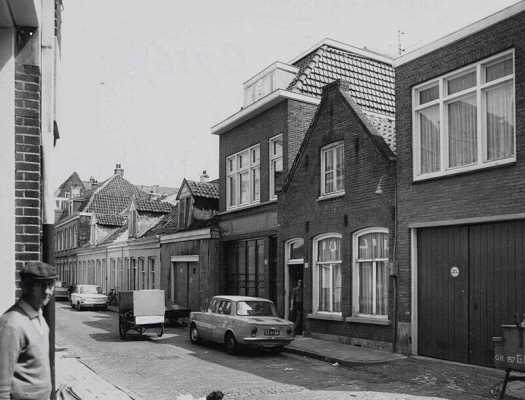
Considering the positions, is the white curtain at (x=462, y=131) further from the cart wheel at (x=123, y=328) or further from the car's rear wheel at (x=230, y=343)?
the cart wheel at (x=123, y=328)

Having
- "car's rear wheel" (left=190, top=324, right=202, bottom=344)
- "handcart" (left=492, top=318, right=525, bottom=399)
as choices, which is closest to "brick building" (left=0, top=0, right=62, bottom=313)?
"handcart" (left=492, top=318, right=525, bottom=399)

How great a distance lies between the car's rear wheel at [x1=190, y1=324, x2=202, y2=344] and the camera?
17014mm

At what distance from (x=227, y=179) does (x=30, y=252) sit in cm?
1963

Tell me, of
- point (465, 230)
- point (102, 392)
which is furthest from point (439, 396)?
point (102, 392)

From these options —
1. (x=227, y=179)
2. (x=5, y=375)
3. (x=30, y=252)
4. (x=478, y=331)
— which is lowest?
(x=478, y=331)

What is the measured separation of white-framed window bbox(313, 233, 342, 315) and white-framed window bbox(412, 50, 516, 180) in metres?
4.19

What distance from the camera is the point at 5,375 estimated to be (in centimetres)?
338

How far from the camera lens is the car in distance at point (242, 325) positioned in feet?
47.6

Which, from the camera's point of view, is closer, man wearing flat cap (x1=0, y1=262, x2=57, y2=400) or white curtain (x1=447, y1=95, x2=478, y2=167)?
man wearing flat cap (x1=0, y1=262, x2=57, y2=400)

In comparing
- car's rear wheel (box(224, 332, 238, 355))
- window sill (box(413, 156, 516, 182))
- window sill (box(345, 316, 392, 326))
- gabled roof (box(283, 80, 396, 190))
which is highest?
gabled roof (box(283, 80, 396, 190))

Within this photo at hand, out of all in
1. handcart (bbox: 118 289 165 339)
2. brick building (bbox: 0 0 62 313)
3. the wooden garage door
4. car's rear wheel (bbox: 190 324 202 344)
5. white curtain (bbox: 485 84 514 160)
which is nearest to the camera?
brick building (bbox: 0 0 62 313)

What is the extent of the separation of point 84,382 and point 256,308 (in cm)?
587

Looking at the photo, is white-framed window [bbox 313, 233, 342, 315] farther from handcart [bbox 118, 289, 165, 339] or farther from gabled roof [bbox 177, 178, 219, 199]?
gabled roof [bbox 177, 178, 219, 199]

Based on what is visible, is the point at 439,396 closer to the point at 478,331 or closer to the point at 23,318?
the point at 478,331
